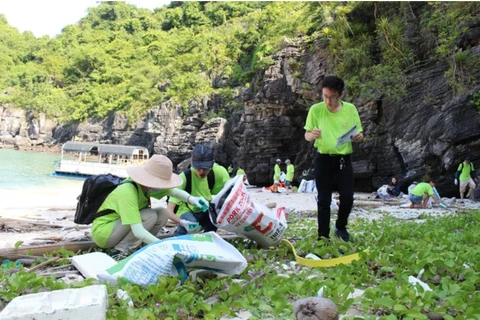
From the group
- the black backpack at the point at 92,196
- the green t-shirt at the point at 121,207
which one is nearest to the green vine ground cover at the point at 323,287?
the green t-shirt at the point at 121,207

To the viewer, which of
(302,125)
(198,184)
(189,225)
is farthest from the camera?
(302,125)

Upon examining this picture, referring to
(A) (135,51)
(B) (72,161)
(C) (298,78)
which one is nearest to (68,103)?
(A) (135,51)

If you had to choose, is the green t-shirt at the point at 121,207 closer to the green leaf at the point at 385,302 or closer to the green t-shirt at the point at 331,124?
the green t-shirt at the point at 331,124

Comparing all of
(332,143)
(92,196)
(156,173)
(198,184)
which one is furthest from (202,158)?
(332,143)

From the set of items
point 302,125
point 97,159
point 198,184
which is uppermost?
point 302,125

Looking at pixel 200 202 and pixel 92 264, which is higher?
pixel 200 202

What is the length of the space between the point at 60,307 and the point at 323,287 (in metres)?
1.50

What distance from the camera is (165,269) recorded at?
283 cm

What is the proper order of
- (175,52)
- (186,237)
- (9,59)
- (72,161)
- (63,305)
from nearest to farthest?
(63,305) → (186,237) → (72,161) → (175,52) → (9,59)

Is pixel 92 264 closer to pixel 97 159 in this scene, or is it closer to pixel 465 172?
pixel 465 172

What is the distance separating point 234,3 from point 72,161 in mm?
42050

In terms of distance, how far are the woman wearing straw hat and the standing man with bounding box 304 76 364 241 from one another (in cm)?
126

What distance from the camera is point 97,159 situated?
36.1m

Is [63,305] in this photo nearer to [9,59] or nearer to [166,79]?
[166,79]
